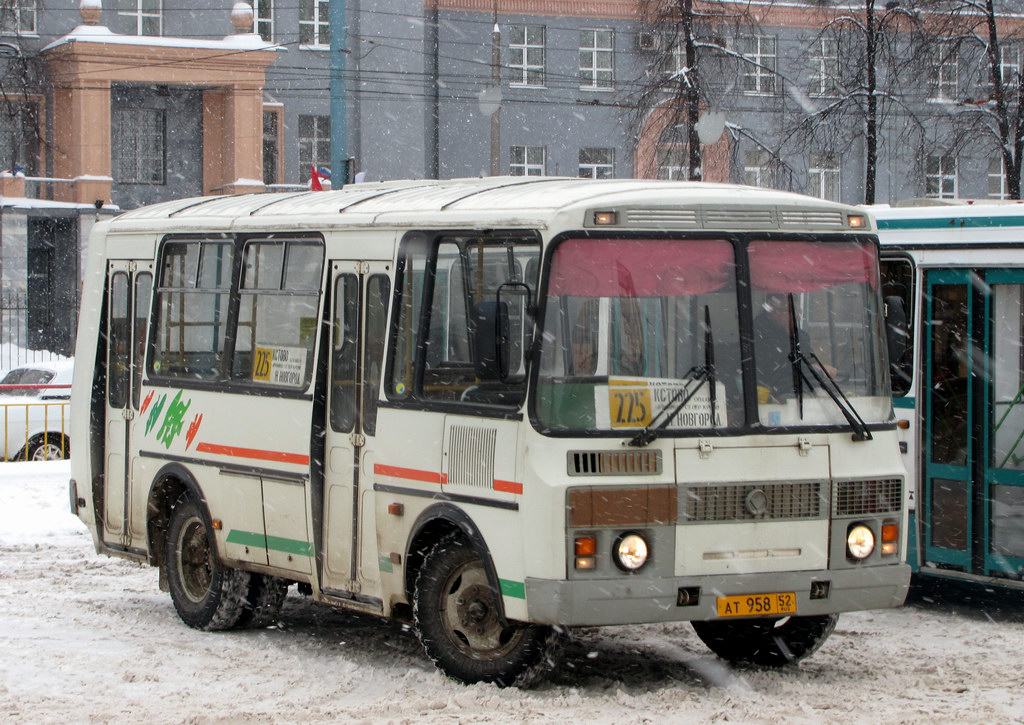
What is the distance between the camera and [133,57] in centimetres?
4166

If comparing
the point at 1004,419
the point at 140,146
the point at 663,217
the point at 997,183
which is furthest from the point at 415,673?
the point at 997,183

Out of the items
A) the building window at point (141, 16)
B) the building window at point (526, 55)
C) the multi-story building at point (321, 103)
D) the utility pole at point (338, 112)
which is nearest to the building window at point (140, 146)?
the multi-story building at point (321, 103)

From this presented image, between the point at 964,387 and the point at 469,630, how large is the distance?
4672 millimetres

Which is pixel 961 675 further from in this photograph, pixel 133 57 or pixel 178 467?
pixel 133 57

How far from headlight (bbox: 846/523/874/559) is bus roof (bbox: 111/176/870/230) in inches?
63.8

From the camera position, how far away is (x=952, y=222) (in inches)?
473

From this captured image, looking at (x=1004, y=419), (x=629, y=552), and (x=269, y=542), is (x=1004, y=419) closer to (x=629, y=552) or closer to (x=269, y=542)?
(x=629, y=552)

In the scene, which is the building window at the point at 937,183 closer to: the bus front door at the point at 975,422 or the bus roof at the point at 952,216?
the bus roof at the point at 952,216

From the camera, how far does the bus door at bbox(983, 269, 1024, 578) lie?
11.6 meters

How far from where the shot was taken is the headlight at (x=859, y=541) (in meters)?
8.85

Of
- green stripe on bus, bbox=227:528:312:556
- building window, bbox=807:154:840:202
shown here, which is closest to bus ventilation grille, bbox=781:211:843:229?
green stripe on bus, bbox=227:528:312:556

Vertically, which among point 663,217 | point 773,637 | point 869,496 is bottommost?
point 773,637

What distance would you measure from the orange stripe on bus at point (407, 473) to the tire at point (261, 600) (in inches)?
75.1

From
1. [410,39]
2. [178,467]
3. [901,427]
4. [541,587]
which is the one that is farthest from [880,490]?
[410,39]
